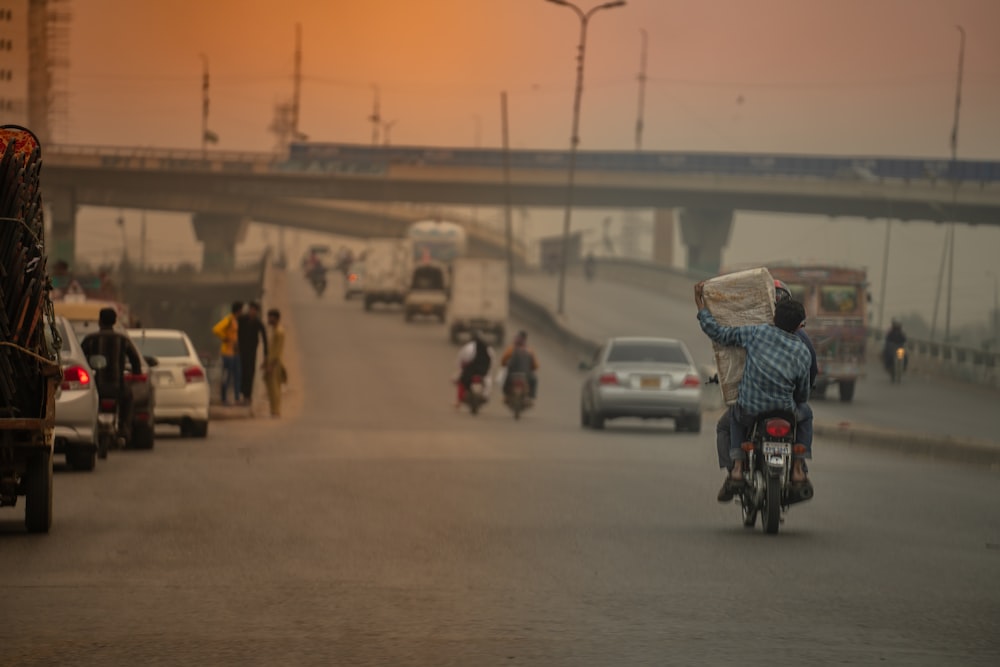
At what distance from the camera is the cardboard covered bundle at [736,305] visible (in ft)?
45.6

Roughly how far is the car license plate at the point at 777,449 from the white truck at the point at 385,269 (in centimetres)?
6701

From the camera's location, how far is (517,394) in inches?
1383

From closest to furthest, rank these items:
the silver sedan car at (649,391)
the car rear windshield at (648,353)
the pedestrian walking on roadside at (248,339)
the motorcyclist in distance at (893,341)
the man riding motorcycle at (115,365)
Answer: the man riding motorcycle at (115,365) → the silver sedan car at (649,391) → the pedestrian walking on roadside at (248,339) → the car rear windshield at (648,353) → the motorcyclist in distance at (893,341)

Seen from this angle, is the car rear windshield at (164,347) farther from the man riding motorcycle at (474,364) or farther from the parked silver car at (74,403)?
the man riding motorcycle at (474,364)

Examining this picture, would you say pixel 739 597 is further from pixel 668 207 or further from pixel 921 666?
pixel 668 207

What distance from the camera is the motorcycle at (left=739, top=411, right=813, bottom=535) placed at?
13.3 metres

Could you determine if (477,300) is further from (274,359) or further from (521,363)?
(274,359)

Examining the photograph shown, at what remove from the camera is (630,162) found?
10831 centimetres

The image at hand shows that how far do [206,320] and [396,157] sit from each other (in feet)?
53.0

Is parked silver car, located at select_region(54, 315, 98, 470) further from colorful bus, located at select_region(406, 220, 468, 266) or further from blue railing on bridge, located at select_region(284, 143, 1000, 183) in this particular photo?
blue railing on bridge, located at select_region(284, 143, 1000, 183)

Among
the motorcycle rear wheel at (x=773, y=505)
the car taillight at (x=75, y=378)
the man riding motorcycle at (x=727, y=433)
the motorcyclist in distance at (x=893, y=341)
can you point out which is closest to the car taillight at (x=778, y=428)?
the motorcycle rear wheel at (x=773, y=505)

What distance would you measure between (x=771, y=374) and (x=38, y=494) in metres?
5.18

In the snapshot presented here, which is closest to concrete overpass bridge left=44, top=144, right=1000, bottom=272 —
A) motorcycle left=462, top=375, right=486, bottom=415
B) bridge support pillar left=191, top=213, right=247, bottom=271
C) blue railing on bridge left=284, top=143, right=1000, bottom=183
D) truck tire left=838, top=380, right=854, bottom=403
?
blue railing on bridge left=284, top=143, right=1000, bottom=183

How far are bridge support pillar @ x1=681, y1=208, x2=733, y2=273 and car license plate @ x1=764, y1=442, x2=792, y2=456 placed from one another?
101m
